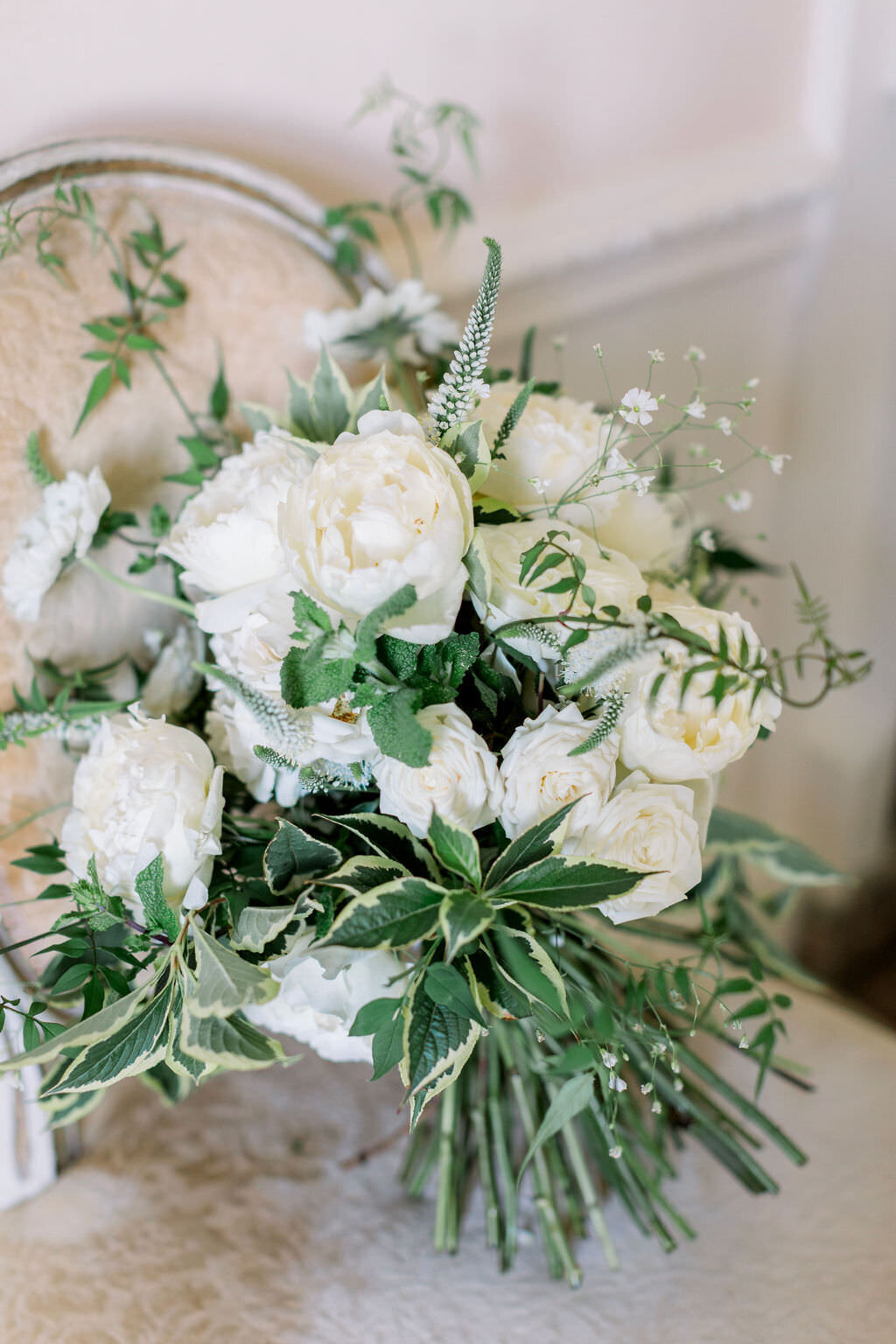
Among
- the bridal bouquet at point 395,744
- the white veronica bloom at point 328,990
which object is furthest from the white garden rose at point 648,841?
the white veronica bloom at point 328,990

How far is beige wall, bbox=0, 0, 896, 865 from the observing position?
637 millimetres

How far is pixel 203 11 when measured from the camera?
0.63 meters

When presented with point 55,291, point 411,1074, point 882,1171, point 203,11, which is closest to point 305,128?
point 203,11

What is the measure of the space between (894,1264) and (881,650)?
0.77m

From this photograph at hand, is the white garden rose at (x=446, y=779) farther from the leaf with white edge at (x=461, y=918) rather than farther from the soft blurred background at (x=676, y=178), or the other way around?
the soft blurred background at (x=676, y=178)

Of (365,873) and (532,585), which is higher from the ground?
(532,585)

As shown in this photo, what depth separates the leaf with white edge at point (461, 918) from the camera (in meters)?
0.38

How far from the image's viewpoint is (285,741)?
43 centimetres

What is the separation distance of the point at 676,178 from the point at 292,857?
78cm

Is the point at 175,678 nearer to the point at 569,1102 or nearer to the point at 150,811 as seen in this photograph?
the point at 150,811

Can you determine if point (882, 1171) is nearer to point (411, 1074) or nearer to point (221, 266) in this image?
point (411, 1074)

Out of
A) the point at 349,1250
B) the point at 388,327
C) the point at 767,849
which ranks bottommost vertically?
the point at 349,1250

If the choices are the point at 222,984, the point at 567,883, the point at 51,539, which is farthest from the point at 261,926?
the point at 51,539

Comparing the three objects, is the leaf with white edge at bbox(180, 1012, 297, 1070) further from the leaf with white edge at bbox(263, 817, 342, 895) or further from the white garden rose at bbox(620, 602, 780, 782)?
the white garden rose at bbox(620, 602, 780, 782)
